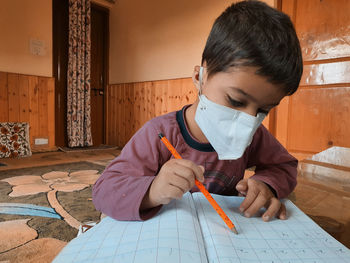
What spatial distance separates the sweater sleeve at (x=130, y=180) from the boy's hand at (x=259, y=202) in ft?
0.56

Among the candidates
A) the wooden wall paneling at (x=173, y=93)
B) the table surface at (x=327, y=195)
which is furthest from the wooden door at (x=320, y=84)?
the table surface at (x=327, y=195)

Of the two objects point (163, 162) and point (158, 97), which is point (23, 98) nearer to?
point (158, 97)

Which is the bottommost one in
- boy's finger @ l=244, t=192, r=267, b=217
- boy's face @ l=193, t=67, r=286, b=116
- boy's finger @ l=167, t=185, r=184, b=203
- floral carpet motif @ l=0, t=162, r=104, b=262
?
floral carpet motif @ l=0, t=162, r=104, b=262

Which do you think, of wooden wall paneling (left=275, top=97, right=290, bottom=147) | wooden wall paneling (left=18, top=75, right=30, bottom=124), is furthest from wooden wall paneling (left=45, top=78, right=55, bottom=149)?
wooden wall paneling (left=275, top=97, right=290, bottom=147)

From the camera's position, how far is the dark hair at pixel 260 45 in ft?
1.60

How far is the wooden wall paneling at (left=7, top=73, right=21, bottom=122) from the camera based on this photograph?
9.71ft

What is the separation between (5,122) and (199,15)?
8.44ft

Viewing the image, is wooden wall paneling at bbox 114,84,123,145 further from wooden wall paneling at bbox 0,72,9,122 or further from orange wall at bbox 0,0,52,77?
wooden wall paneling at bbox 0,72,9,122

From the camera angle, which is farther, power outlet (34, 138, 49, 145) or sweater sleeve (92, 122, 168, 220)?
power outlet (34, 138, 49, 145)

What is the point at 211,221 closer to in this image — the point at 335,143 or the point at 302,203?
the point at 302,203

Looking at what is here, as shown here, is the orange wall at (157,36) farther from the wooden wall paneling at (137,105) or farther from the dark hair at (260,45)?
the dark hair at (260,45)

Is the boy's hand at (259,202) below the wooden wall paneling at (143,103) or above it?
below

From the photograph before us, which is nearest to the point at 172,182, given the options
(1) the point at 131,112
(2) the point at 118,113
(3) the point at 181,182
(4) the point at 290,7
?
(3) the point at 181,182

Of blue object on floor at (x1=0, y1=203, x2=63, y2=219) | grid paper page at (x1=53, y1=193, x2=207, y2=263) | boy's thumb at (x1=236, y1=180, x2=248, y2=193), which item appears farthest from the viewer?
blue object on floor at (x1=0, y1=203, x2=63, y2=219)
